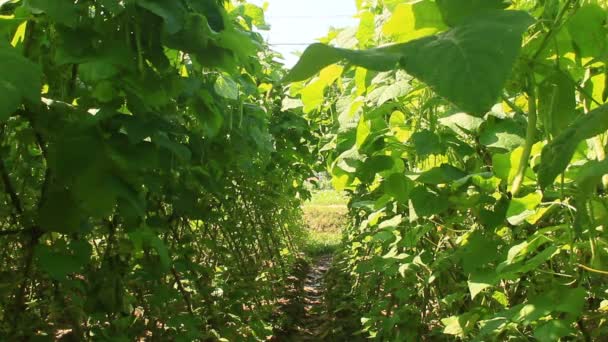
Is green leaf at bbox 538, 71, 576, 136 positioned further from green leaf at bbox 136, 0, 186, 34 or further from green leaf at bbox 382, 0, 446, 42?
green leaf at bbox 136, 0, 186, 34

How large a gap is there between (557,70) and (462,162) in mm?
797

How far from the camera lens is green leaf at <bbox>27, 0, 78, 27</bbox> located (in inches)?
37.4

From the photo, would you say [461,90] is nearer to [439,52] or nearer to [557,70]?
[439,52]

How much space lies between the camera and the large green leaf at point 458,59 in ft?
1.39

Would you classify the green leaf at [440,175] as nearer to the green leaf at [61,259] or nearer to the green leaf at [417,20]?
the green leaf at [417,20]

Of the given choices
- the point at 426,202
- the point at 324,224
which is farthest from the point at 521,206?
the point at 324,224

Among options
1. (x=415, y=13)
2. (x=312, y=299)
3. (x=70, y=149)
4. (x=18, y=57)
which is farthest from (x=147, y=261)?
(x=312, y=299)

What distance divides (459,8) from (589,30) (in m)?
0.27

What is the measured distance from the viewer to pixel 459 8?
1.84 ft

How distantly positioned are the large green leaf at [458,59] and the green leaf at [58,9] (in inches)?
26.0

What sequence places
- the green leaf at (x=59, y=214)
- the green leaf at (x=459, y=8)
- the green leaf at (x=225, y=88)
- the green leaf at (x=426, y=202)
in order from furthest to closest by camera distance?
the green leaf at (x=225, y=88)
the green leaf at (x=426, y=202)
the green leaf at (x=59, y=214)
the green leaf at (x=459, y=8)

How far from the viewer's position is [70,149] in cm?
103

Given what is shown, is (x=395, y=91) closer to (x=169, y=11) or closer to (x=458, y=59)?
(x=169, y=11)

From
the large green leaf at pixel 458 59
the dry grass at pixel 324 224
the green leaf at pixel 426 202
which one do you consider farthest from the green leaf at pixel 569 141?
the dry grass at pixel 324 224
